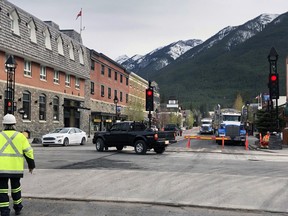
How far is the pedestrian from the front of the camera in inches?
256

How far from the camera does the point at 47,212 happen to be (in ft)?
24.8

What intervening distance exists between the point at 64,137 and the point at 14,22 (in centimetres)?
1244

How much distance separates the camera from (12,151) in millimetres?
6734

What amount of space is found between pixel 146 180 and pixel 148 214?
3484 millimetres

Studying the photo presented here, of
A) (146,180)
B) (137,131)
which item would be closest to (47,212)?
(146,180)

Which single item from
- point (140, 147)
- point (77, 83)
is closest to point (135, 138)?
point (140, 147)

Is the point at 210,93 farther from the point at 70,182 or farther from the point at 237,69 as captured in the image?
the point at 70,182

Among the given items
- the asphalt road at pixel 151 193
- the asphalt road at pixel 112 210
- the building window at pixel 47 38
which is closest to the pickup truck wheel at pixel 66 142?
the building window at pixel 47 38

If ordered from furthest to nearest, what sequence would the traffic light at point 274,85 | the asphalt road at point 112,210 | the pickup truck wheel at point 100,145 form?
the traffic light at point 274,85 → the pickup truck wheel at point 100,145 → the asphalt road at point 112,210

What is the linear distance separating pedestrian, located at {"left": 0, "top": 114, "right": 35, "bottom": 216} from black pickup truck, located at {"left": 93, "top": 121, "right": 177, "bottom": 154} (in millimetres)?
13607

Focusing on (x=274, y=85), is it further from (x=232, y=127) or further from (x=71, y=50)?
(x=71, y=50)

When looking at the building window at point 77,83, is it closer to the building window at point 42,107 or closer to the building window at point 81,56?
the building window at point 81,56

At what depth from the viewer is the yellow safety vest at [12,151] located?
6633 mm

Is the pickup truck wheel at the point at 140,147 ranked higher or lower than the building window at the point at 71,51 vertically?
lower
